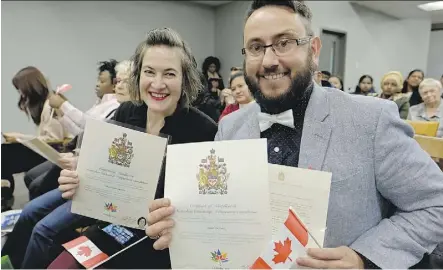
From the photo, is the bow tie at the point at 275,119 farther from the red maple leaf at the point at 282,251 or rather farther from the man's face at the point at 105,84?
the man's face at the point at 105,84

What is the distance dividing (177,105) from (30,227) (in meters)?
1.32

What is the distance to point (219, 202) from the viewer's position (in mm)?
865

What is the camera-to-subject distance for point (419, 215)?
0.95m

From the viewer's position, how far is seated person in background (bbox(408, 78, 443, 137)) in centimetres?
267

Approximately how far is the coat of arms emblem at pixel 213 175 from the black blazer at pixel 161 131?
0.42 metres

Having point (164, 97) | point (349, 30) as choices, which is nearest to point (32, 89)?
point (164, 97)

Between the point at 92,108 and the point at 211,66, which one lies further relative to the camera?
the point at 211,66

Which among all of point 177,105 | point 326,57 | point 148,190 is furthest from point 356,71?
point 148,190

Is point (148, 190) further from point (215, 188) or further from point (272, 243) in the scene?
point (272, 243)

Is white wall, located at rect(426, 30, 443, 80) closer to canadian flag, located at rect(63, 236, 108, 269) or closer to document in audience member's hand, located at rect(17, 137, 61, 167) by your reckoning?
canadian flag, located at rect(63, 236, 108, 269)

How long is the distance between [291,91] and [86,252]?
1099mm

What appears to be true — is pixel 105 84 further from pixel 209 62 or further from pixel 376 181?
pixel 209 62

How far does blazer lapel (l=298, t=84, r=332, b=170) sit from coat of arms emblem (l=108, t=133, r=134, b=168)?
61 cm

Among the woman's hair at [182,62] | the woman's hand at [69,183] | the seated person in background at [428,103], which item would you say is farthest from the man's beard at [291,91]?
the seated person in background at [428,103]
